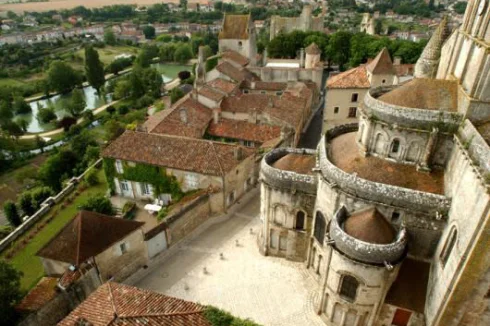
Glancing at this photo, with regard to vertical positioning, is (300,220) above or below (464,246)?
below

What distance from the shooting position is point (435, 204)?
19688 mm

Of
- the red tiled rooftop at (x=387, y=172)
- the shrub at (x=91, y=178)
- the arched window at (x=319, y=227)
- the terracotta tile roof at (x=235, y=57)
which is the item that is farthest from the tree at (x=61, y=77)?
the arched window at (x=319, y=227)

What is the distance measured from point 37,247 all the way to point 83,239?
35.6 feet

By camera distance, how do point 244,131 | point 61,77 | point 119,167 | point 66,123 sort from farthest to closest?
1. point 61,77
2. point 66,123
3. point 244,131
4. point 119,167

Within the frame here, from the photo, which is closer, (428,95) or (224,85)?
(428,95)

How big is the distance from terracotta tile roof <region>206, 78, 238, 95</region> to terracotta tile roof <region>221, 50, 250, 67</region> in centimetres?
1405

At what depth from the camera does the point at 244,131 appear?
142 ft

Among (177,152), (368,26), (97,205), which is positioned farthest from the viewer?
(368,26)

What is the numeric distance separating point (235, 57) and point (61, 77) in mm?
52485

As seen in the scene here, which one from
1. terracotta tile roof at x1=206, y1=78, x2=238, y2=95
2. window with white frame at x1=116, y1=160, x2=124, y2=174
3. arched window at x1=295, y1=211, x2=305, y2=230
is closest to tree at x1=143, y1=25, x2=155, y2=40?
terracotta tile roof at x1=206, y1=78, x2=238, y2=95

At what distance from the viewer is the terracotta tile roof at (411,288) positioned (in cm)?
2055

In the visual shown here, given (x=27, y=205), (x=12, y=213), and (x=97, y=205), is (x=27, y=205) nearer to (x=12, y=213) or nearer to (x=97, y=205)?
(x=12, y=213)

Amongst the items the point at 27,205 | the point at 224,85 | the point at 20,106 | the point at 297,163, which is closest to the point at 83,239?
the point at 297,163

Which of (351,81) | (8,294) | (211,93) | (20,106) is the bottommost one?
(20,106)
